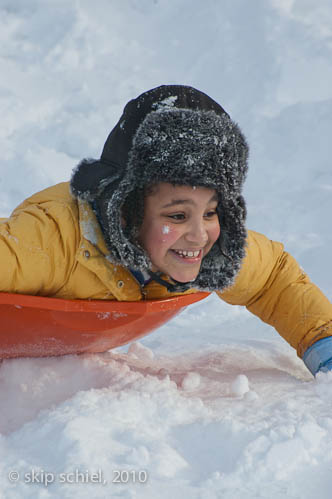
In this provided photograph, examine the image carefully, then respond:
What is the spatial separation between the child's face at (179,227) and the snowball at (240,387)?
0.27 m

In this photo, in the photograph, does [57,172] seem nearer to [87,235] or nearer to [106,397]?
[87,235]

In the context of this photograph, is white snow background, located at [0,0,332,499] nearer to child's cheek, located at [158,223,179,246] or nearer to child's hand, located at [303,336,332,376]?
child's hand, located at [303,336,332,376]

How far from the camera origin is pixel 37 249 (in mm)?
1172

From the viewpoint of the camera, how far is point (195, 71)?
12.0 ft

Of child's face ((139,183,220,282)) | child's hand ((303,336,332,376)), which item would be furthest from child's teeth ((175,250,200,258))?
child's hand ((303,336,332,376))

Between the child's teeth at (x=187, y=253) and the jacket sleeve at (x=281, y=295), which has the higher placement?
the child's teeth at (x=187, y=253)

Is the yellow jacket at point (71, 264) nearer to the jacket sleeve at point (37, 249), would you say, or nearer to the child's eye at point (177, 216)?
the jacket sleeve at point (37, 249)

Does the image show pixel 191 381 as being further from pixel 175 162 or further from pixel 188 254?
pixel 175 162

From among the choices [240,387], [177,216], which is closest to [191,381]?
→ [240,387]

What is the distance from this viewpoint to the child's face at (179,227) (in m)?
1.17

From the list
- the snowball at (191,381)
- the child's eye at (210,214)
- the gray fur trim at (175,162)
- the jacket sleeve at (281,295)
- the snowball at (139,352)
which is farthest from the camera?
the snowball at (139,352)

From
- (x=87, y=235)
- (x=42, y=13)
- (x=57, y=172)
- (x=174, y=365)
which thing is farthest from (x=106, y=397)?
(x=42, y=13)

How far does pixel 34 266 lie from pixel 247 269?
61cm

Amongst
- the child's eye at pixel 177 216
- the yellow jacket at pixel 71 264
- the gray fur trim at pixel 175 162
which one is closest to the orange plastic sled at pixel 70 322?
the yellow jacket at pixel 71 264
